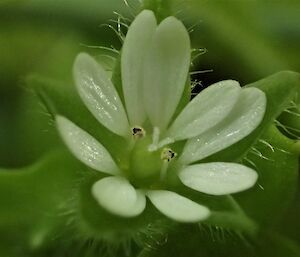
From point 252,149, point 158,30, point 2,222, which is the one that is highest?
point 158,30

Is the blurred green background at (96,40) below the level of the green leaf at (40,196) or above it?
above

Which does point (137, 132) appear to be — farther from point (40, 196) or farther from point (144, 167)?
point (40, 196)

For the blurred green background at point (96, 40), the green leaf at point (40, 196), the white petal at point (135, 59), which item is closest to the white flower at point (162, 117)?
the white petal at point (135, 59)

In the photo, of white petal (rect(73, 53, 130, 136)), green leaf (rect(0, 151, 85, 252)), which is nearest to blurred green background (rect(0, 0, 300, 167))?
green leaf (rect(0, 151, 85, 252))

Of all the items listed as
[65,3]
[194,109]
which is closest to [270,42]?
[65,3]

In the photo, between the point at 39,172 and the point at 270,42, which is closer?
the point at 39,172

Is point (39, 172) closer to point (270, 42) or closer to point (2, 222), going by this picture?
point (2, 222)

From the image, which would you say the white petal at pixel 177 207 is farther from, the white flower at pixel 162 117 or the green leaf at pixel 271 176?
the green leaf at pixel 271 176
